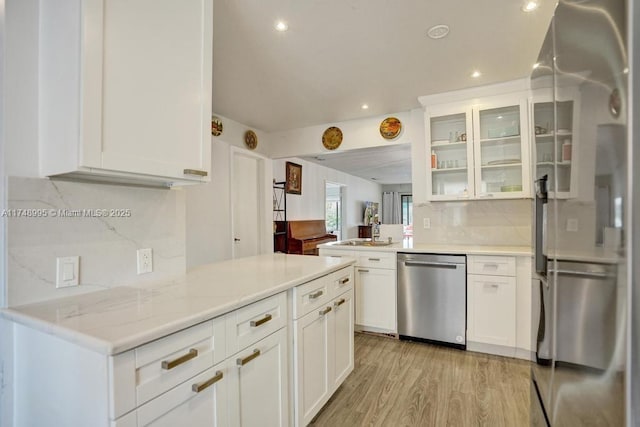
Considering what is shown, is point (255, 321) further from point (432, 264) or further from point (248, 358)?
point (432, 264)

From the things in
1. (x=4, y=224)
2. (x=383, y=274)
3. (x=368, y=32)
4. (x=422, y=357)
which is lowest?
(x=422, y=357)

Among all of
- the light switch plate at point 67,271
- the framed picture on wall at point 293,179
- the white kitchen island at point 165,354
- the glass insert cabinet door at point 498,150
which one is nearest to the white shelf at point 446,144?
the glass insert cabinet door at point 498,150

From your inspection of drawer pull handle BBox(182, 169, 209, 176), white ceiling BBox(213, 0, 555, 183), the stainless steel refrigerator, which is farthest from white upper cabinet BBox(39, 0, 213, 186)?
the stainless steel refrigerator

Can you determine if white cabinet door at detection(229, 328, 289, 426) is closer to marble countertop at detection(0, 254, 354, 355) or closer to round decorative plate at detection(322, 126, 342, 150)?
marble countertop at detection(0, 254, 354, 355)

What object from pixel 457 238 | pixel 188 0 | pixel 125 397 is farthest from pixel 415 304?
pixel 188 0

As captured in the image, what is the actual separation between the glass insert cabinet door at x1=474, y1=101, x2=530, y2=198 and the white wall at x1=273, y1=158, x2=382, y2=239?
3697mm

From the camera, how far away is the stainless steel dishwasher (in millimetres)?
2766

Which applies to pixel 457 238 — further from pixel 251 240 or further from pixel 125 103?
pixel 125 103

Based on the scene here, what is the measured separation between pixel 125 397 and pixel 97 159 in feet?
2.47

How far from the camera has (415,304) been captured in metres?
2.94

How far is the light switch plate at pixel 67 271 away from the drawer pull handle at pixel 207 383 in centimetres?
70

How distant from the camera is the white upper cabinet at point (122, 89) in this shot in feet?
3.30

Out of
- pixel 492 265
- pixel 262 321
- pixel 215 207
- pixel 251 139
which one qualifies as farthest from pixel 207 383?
pixel 251 139

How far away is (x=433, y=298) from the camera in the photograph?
2857 millimetres
